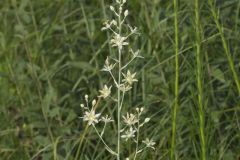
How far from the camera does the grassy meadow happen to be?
3.37 m

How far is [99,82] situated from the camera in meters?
3.85

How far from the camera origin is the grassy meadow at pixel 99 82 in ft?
11.1

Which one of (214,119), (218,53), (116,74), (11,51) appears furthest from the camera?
(11,51)

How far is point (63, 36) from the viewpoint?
4.17m

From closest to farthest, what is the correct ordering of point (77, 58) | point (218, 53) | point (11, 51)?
point (218, 53)
point (77, 58)
point (11, 51)

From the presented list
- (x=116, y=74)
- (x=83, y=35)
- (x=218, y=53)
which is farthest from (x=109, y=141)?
(x=83, y=35)

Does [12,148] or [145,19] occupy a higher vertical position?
[145,19]

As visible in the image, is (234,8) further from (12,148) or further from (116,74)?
(12,148)

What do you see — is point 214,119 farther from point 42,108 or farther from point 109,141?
point 42,108

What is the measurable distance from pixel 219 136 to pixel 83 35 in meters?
1.30

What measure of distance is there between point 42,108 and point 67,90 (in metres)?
0.53

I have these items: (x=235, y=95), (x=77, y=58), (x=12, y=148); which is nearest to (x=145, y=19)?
(x=77, y=58)

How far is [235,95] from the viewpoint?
143 inches

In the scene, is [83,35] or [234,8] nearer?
[234,8]
